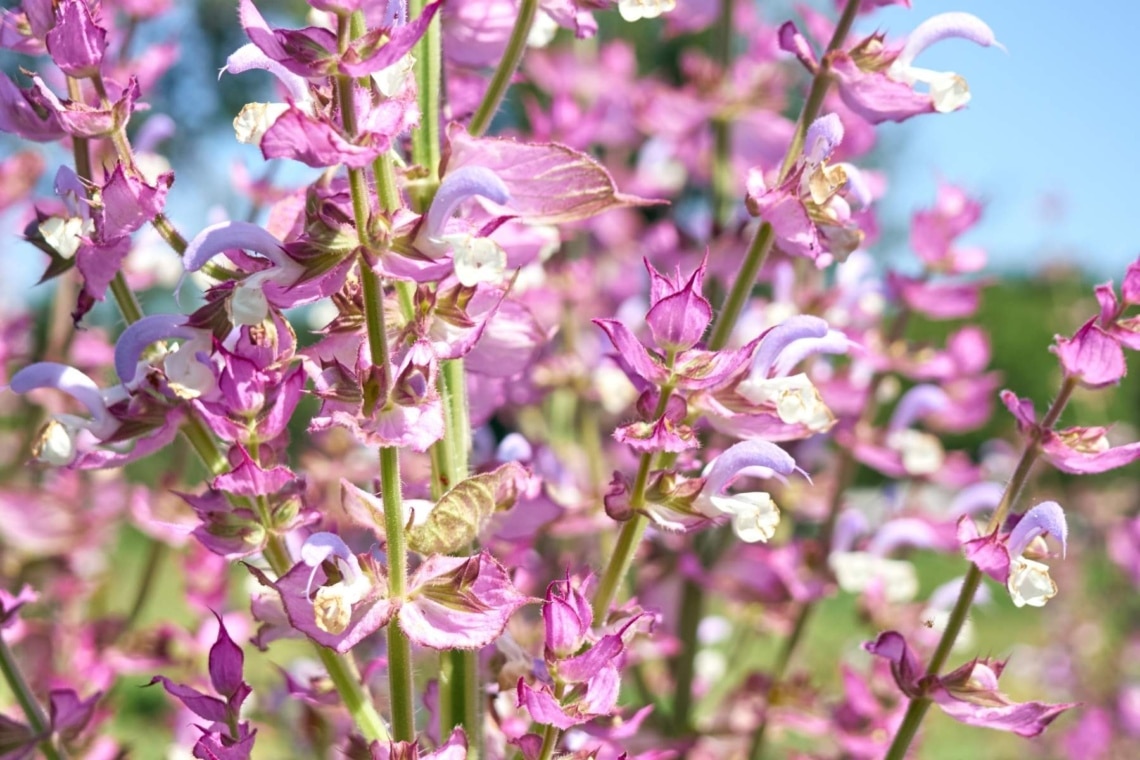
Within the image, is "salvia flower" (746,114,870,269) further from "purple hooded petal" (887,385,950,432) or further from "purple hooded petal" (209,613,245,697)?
"purple hooded petal" (887,385,950,432)

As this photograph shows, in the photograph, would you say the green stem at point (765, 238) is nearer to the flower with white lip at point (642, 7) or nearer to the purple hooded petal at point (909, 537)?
the flower with white lip at point (642, 7)

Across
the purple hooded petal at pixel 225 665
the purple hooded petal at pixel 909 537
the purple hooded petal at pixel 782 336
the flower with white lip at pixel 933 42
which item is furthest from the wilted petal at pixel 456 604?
the purple hooded petal at pixel 909 537

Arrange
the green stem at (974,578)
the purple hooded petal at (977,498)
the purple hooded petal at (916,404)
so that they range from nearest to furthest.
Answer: the green stem at (974,578), the purple hooded petal at (977,498), the purple hooded petal at (916,404)

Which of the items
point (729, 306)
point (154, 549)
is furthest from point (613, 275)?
point (729, 306)

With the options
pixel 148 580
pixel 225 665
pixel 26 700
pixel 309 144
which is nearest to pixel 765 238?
pixel 309 144

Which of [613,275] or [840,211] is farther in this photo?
[613,275]

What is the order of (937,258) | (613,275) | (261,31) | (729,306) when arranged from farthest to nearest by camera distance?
1. (613,275)
2. (937,258)
3. (729,306)
4. (261,31)

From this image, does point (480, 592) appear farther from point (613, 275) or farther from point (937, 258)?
point (613, 275)
